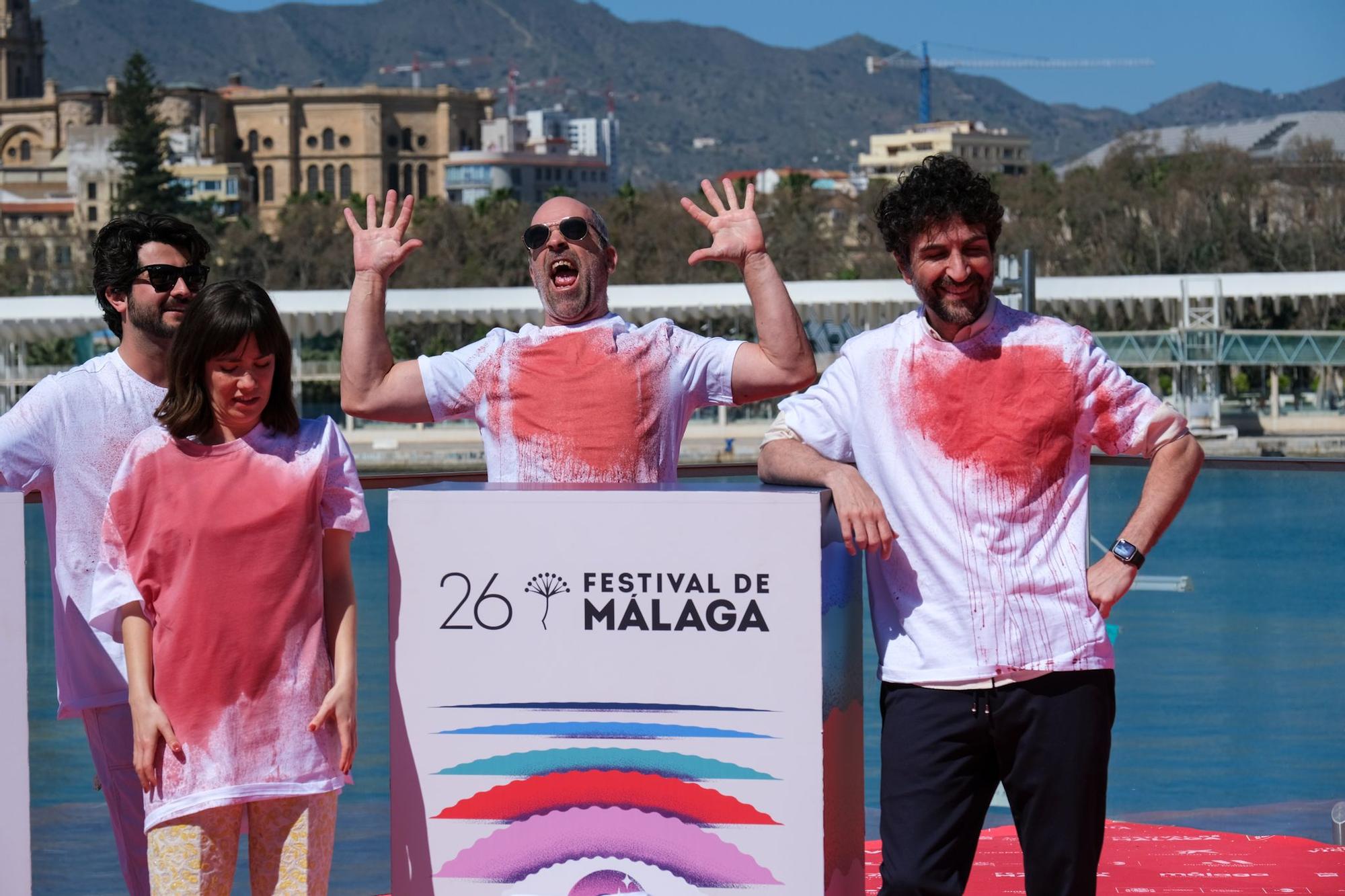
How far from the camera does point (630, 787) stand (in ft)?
8.34

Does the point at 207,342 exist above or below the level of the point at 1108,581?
above

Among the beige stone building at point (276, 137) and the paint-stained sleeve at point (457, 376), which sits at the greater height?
the beige stone building at point (276, 137)

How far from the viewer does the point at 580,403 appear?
2.90m

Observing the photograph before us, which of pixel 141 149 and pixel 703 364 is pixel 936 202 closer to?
pixel 703 364

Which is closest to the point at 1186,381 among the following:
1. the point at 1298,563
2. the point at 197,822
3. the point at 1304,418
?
the point at 1304,418

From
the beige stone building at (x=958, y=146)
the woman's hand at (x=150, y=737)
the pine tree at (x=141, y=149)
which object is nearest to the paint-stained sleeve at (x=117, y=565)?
the woman's hand at (x=150, y=737)

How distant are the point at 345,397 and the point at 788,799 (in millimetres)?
1071

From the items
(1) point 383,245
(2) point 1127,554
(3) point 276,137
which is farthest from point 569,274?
(3) point 276,137

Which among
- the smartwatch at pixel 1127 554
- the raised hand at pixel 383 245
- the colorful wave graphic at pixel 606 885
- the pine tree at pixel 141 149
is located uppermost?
the pine tree at pixel 141 149

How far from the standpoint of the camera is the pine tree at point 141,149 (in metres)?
64.3

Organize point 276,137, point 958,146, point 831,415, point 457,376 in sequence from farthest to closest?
point 958,146, point 276,137, point 457,376, point 831,415

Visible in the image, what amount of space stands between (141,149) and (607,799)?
66.4 metres

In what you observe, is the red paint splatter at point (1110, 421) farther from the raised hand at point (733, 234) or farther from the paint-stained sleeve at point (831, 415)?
the raised hand at point (733, 234)

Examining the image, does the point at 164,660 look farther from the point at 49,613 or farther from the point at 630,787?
the point at 49,613
